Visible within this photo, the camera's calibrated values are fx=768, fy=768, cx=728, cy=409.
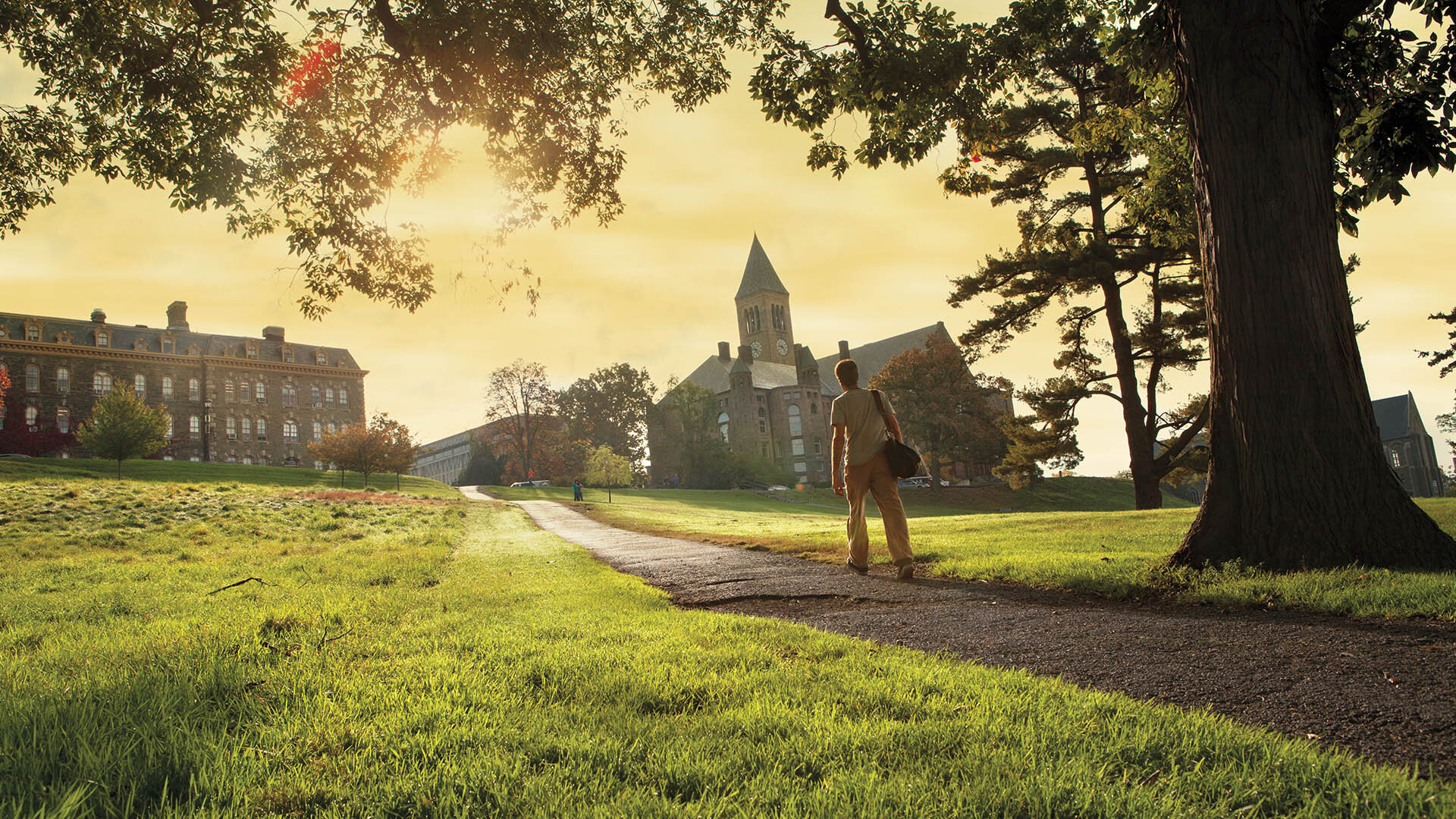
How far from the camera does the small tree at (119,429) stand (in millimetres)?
40094

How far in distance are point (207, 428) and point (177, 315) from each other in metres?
12.5

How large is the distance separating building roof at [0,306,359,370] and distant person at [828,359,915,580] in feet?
263

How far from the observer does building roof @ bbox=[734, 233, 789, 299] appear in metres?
95.4

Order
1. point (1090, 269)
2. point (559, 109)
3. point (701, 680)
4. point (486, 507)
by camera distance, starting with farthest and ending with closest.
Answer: point (486, 507)
point (1090, 269)
point (559, 109)
point (701, 680)

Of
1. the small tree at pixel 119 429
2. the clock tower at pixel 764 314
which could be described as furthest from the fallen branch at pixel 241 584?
the clock tower at pixel 764 314

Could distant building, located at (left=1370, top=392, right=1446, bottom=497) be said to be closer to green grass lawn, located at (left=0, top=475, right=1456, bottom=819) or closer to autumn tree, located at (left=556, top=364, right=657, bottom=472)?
autumn tree, located at (left=556, top=364, right=657, bottom=472)

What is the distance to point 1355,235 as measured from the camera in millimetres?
8969

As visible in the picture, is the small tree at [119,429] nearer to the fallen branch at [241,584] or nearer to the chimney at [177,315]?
the chimney at [177,315]

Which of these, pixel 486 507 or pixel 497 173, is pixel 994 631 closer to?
pixel 497 173

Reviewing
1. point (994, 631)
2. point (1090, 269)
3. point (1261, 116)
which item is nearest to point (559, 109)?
point (1261, 116)

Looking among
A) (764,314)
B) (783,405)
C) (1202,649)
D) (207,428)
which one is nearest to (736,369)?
(783,405)

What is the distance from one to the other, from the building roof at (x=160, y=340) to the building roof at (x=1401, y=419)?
111m

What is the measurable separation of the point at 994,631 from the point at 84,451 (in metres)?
78.3

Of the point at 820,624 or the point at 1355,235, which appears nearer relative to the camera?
the point at 820,624
